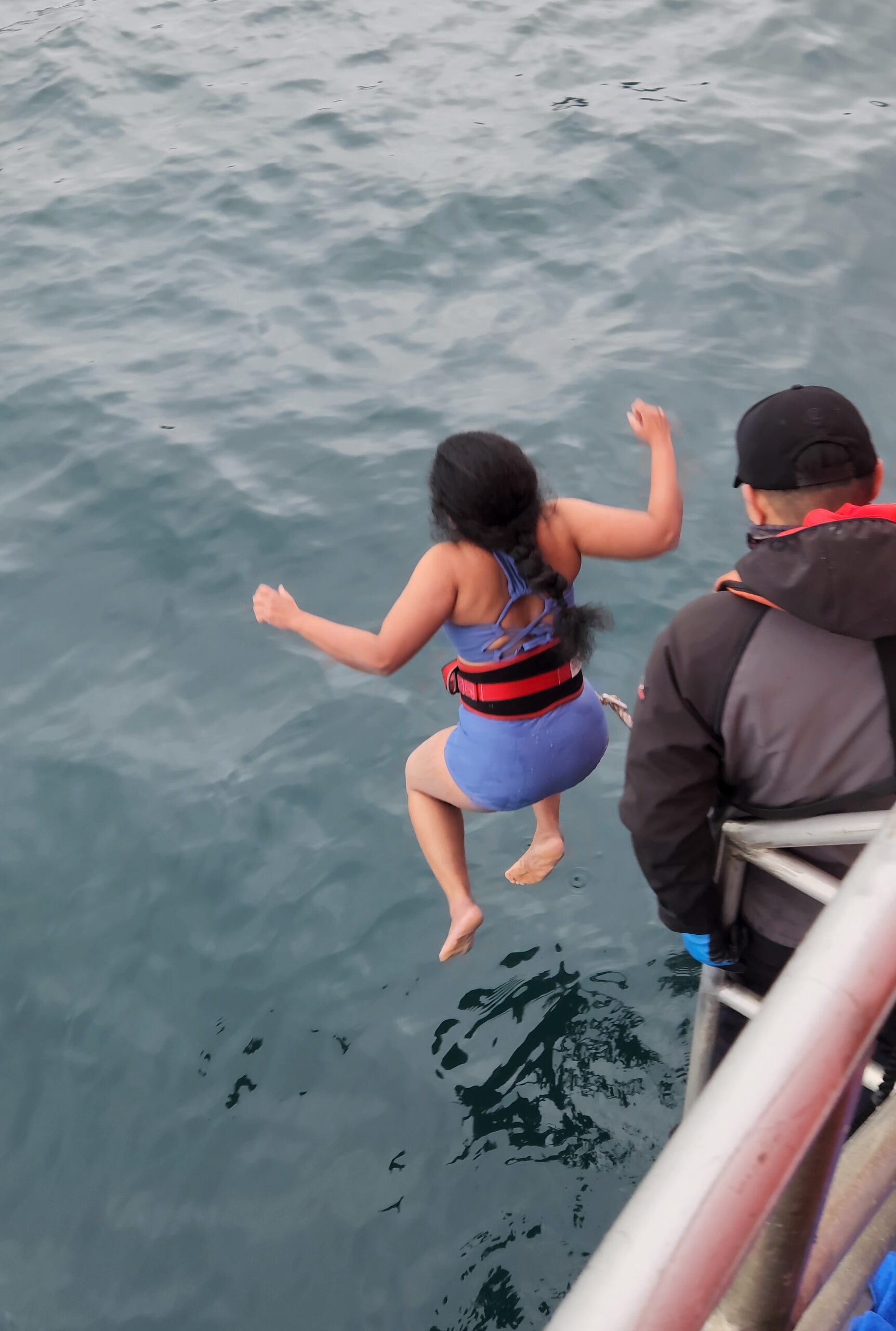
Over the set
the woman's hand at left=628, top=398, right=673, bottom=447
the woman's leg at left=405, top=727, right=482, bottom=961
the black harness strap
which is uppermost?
the black harness strap

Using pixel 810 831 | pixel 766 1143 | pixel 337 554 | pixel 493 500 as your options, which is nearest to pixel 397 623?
pixel 493 500

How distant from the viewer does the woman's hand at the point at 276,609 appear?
3332mm

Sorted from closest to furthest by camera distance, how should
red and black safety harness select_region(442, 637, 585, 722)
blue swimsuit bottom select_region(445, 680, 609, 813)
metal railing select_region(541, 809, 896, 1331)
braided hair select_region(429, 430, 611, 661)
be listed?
metal railing select_region(541, 809, 896, 1331) → braided hair select_region(429, 430, 611, 661) → red and black safety harness select_region(442, 637, 585, 722) → blue swimsuit bottom select_region(445, 680, 609, 813)

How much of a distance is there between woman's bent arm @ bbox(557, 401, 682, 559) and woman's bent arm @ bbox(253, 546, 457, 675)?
41 centimetres

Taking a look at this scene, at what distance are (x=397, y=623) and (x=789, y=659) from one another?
1.34 meters

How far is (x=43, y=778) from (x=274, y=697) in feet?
3.58

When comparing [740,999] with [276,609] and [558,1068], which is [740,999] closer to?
[558,1068]

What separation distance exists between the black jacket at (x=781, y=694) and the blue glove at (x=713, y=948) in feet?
1.04

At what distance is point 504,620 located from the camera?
339 cm

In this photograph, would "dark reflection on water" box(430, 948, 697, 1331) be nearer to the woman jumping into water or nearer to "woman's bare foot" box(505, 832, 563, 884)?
"woman's bare foot" box(505, 832, 563, 884)

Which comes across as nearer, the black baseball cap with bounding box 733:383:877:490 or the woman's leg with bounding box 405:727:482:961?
the black baseball cap with bounding box 733:383:877:490

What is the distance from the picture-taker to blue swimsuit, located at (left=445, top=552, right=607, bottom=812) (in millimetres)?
3619

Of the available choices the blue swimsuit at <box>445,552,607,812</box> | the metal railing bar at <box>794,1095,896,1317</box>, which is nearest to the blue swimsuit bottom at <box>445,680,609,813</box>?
the blue swimsuit at <box>445,552,607,812</box>

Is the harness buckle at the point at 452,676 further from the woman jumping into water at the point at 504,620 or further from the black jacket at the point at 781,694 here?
the black jacket at the point at 781,694
